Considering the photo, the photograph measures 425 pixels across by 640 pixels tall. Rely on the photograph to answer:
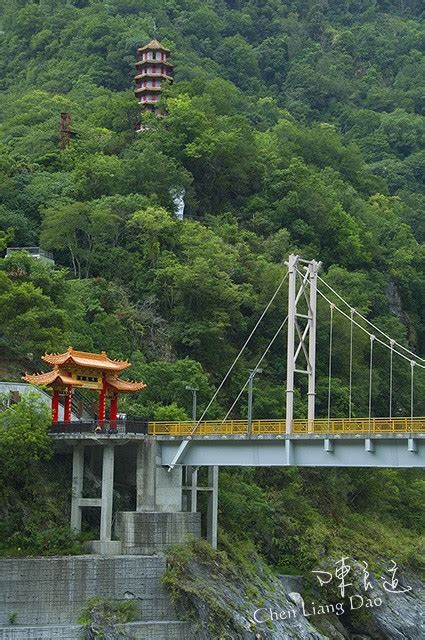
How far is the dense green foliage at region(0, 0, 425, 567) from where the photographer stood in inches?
2478

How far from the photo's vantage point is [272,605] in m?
51.3

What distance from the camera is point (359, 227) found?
90875 mm

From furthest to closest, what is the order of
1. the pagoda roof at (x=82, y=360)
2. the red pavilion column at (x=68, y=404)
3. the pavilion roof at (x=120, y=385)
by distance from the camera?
the pavilion roof at (x=120, y=385) < the red pavilion column at (x=68, y=404) < the pagoda roof at (x=82, y=360)

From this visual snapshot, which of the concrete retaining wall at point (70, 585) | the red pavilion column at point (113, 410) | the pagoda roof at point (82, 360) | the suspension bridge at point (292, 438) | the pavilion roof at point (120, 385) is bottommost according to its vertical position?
the concrete retaining wall at point (70, 585)

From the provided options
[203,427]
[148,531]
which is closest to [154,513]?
[148,531]

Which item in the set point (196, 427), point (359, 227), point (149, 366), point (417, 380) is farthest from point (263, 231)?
point (196, 427)

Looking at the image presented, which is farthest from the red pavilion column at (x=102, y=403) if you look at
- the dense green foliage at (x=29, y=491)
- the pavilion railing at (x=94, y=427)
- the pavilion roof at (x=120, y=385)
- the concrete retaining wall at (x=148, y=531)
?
the concrete retaining wall at (x=148, y=531)

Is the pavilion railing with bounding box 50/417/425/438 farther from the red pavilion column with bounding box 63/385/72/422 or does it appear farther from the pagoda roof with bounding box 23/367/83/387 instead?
the pagoda roof with bounding box 23/367/83/387

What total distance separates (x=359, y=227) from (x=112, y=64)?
38.2m

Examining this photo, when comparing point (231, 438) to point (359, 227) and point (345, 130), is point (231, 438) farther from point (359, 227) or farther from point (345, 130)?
point (345, 130)

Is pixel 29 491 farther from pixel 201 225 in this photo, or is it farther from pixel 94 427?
pixel 201 225

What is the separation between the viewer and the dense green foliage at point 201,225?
206 feet

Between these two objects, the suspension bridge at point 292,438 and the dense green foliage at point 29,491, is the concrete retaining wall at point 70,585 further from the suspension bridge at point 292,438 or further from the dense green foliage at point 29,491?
the suspension bridge at point 292,438

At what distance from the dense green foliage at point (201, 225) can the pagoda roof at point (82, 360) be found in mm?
5342
